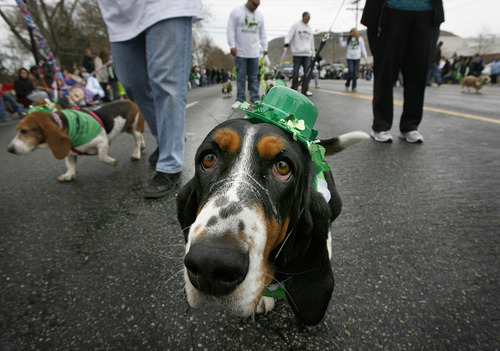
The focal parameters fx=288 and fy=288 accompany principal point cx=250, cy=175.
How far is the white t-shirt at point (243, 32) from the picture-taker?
24.9ft

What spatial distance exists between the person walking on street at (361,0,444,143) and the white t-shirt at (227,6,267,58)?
372 centimetres

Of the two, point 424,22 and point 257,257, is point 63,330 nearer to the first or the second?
point 257,257

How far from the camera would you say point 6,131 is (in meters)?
7.63

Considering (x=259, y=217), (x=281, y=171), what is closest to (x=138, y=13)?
(x=281, y=171)

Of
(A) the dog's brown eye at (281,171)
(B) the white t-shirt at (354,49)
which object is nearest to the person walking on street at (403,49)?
(A) the dog's brown eye at (281,171)

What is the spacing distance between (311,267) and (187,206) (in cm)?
75

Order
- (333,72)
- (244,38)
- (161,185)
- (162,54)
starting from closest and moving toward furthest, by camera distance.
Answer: (162,54), (161,185), (244,38), (333,72)

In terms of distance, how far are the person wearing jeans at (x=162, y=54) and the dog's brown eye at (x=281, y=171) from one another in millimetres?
1785

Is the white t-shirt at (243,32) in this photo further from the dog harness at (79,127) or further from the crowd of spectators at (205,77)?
the crowd of spectators at (205,77)

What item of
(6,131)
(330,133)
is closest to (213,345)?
(330,133)

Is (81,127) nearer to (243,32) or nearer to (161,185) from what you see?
(161,185)

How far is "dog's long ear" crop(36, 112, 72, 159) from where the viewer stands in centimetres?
336

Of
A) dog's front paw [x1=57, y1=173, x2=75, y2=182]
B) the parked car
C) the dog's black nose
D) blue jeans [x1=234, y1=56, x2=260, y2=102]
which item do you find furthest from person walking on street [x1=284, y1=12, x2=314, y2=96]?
the parked car

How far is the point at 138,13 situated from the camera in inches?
112
